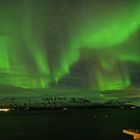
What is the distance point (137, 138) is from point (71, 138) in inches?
1593

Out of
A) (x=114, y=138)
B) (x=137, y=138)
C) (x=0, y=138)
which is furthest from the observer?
(x=0, y=138)

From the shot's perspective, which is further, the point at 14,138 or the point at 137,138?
the point at 14,138

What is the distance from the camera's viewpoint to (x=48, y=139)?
12138 centimetres

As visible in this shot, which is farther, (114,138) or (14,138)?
(14,138)

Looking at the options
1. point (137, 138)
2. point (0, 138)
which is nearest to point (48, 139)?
point (0, 138)

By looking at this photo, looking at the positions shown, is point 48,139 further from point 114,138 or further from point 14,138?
point 114,138

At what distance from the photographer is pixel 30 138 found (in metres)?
124

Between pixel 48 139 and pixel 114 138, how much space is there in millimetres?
24268

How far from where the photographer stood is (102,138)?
12181 centimetres

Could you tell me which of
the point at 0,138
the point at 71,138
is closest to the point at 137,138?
the point at 71,138

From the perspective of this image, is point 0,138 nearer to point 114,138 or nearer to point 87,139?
point 87,139

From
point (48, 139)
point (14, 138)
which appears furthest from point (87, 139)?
point (14, 138)

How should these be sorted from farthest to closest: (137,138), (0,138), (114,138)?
(0,138) < (114,138) < (137,138)

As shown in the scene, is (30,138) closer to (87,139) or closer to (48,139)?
(48,139)
